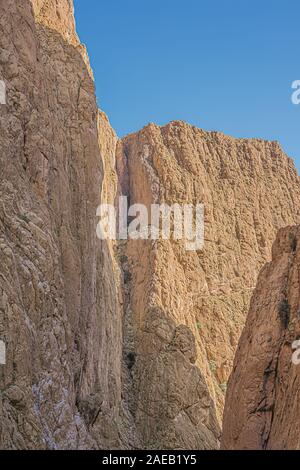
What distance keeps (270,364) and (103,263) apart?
1085 centimetres

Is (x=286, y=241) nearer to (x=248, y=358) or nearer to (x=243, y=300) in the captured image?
(x=248, y=358)

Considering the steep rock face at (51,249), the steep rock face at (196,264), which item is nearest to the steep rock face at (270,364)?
the steep rock face at (51,249)

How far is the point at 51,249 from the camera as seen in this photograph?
2372cm

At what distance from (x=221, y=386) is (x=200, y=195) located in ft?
46.6

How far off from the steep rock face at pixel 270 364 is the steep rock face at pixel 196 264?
1032cm

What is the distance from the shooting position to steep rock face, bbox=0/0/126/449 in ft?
64.7

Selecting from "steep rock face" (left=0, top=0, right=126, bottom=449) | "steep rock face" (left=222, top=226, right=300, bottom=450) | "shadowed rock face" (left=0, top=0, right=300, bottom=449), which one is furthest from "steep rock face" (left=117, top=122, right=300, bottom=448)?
"steep rock face" (left=222, top=226, right=300, bottom=450)

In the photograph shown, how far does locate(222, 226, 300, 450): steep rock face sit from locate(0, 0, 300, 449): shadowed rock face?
209 inches

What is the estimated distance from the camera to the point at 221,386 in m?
42.2

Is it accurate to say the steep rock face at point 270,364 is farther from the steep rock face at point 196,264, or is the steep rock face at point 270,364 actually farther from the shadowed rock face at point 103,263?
the steep rock face at point 196,264

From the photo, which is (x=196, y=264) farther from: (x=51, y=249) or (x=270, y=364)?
(x=51, y=249)

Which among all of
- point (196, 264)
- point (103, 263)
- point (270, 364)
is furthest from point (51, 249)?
point (196, 264)

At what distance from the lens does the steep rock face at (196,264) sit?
120ft
